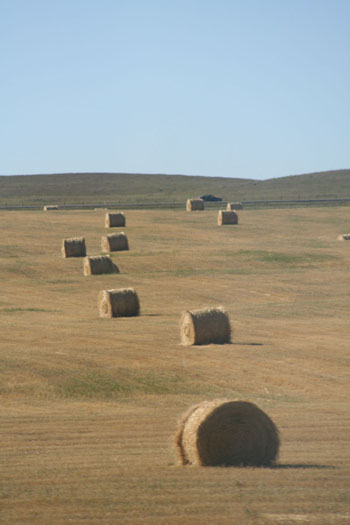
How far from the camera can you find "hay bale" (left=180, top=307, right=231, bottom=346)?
23.8 m

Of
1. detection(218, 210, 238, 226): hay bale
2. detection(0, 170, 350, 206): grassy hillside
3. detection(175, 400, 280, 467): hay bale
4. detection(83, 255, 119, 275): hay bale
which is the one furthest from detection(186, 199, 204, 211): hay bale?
detection(175, 400, 280, 467): hay bale

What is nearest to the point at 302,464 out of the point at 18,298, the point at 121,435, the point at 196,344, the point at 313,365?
the point at 121,435

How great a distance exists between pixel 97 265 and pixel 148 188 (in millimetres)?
115853

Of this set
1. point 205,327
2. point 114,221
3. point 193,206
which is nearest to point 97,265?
point 205,327

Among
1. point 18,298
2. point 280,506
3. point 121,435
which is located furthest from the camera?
point 18,298

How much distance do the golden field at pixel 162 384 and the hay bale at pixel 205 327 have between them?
0.40 metres

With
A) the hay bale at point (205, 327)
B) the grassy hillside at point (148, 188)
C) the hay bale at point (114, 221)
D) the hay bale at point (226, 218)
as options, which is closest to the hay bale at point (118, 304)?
the hay bale at point (205, 327)

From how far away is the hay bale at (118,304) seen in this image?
29.2m

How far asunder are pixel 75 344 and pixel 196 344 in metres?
3.06

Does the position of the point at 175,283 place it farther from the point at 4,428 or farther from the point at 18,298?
the point at 4,428

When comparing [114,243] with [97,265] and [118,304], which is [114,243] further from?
[118,304]

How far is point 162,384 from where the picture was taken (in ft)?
65.7

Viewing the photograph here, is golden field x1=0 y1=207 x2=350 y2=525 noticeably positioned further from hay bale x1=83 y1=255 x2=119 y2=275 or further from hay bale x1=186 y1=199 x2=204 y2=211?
hay bale x1=186 y1=199 x2=204 y2=211

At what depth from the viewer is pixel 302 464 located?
13.1m
